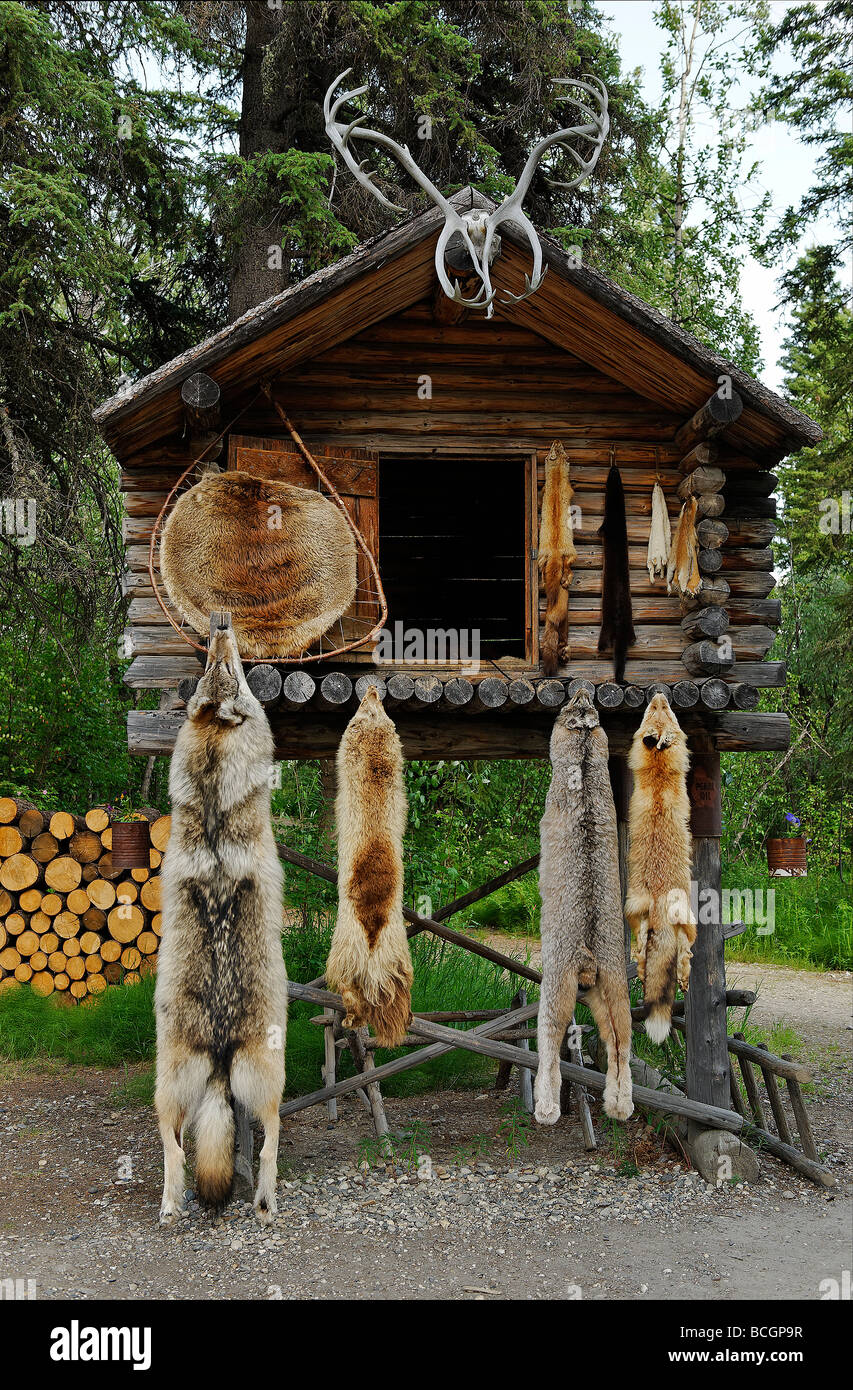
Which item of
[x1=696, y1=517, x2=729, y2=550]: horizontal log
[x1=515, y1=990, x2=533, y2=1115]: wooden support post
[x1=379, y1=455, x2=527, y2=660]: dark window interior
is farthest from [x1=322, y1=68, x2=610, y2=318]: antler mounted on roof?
[x1=515, y1=990, x2=533, y2=1115]: wooden support post

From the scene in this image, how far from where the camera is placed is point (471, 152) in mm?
11203

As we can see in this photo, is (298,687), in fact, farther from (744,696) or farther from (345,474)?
(744,696)

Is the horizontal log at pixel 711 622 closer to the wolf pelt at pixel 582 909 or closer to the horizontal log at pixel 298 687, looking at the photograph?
the wolf pelt at pixel 582 909

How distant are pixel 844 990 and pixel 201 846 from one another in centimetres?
969

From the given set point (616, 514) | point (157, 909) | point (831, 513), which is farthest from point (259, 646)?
point (831, 513)

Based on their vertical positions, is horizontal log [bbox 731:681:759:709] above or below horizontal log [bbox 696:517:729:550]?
below

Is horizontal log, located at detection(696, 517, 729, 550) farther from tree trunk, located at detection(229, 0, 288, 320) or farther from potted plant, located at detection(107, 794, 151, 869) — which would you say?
tree trunk, located at detection(229, 0, 288, 320)

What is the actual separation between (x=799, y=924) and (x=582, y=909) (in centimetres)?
955

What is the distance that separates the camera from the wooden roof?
5.68m

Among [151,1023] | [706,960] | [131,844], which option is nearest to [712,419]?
[706,960]

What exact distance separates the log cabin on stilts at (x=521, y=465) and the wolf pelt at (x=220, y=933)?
1.72ft

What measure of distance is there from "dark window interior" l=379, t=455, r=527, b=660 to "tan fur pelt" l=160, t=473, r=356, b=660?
266 cm

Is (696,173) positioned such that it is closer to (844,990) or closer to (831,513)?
(831,513)

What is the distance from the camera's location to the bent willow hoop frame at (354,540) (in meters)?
5.87
